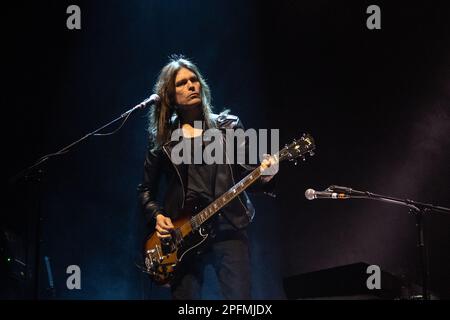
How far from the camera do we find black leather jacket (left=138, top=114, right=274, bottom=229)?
3.67 m

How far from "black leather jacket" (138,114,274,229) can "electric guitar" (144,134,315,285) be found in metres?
0.06

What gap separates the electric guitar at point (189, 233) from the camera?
364cm

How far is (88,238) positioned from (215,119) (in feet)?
7.89

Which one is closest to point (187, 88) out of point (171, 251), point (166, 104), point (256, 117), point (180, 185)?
point (166, 104)

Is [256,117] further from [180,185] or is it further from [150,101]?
[180,185]

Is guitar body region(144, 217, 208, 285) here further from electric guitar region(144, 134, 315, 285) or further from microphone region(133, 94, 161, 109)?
microphone region(133, 94, 161, 109)


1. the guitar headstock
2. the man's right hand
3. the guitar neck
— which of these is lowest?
the man's right hand

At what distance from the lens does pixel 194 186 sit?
→ 3.79m

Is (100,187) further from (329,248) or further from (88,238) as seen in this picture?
(329,248)

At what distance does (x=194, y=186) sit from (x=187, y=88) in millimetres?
714

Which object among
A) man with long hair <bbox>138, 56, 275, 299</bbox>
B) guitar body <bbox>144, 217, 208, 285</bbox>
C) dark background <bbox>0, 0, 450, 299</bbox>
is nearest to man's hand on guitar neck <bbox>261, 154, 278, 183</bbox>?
man with long hair <bbox>138, 56, 275, 299</bbox>

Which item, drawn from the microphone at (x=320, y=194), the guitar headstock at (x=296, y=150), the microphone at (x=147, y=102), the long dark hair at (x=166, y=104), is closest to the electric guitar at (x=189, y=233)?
the guitar headstock at (x=296, y=150)

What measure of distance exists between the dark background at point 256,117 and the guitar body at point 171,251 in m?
1.77
